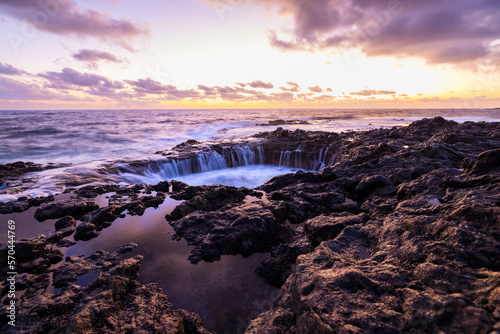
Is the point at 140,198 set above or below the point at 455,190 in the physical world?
below

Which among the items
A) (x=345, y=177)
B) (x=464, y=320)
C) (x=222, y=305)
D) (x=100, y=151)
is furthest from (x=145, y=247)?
(x=100, y=151)

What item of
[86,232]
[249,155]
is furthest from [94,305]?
[249,155]

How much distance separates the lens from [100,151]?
90.5 ft

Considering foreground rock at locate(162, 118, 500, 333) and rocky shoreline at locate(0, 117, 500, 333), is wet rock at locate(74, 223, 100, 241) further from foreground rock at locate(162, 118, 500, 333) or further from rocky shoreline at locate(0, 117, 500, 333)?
foreground rock at locate(162, 118, 500, 333)

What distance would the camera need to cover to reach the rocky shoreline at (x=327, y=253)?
2.77m

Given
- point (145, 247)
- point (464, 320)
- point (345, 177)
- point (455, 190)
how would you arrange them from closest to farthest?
point (464, 320) → point (455, 190) → point (145, 247) → point (345, 177)

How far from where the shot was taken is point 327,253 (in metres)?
4.24

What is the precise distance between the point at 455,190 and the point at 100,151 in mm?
32991

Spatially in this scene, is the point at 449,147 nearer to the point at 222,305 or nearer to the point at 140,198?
the point at 222,305

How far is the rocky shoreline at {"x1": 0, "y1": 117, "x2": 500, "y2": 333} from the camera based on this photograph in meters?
2.77

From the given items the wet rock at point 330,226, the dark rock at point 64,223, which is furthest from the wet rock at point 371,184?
the dark rock at point 64,223

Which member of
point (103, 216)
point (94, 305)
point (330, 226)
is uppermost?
point (330, 226)

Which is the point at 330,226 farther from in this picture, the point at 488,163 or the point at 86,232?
the point at 86,232

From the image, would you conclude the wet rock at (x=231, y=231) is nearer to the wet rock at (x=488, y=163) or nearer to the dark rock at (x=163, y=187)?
the dark rock at (x=163, y=187)
